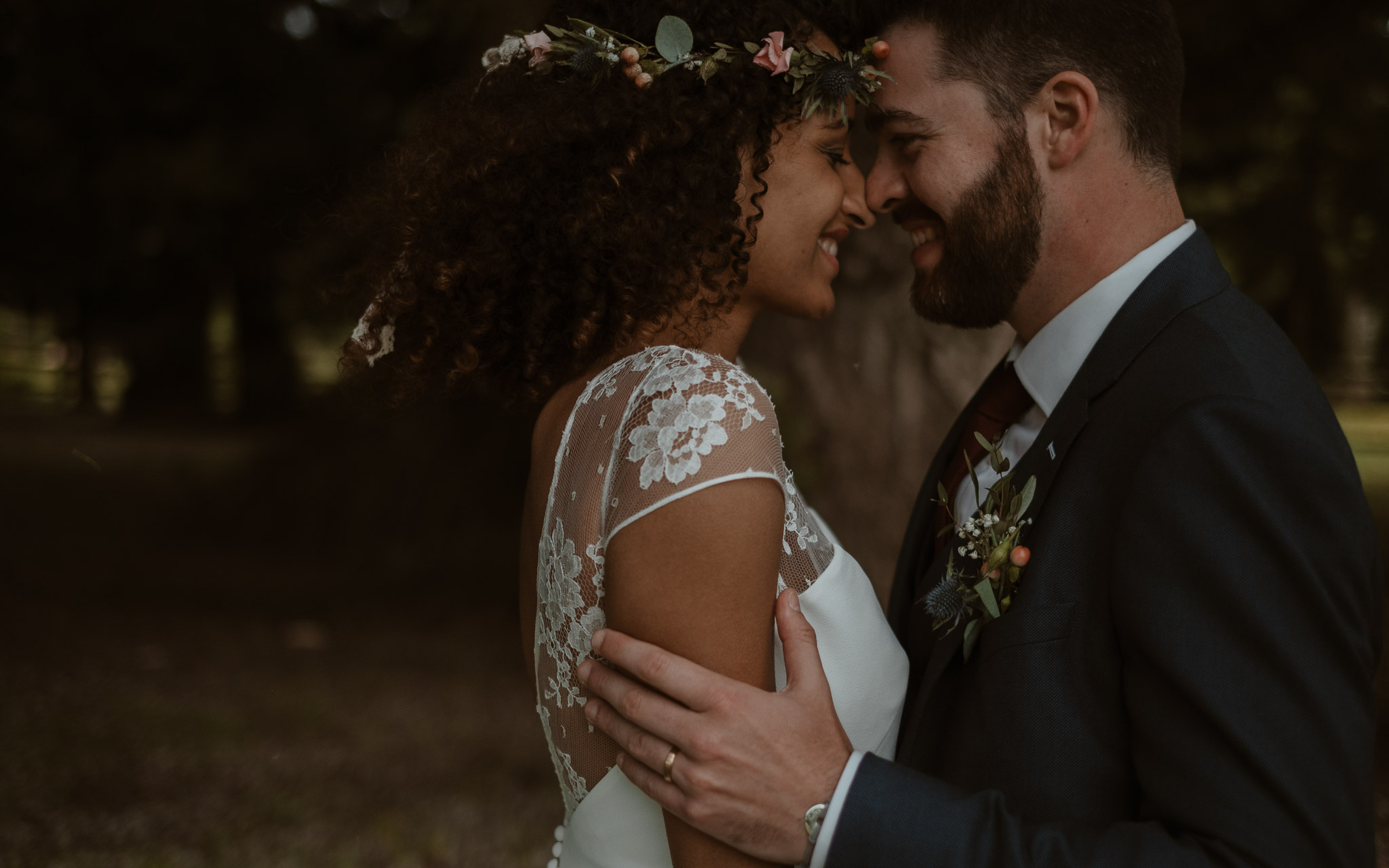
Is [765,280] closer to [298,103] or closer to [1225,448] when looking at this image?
[1225,448]

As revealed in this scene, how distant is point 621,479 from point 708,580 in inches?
8.8

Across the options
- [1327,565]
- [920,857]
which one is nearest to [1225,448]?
[1327,565]

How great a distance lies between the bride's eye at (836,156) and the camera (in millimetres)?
2342

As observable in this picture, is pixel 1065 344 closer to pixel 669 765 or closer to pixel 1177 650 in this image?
pixel 1177 650

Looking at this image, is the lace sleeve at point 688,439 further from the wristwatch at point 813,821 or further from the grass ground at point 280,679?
the grass ground at point 280,679

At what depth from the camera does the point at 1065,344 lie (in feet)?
7.50

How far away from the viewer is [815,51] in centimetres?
224

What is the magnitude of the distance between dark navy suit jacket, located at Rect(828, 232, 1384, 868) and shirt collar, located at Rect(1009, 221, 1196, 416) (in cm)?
24

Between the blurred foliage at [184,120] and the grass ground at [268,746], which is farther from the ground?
the blurred foliage at [184,120]

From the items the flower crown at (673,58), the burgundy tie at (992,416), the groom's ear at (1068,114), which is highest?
the flower crown at (673,58)

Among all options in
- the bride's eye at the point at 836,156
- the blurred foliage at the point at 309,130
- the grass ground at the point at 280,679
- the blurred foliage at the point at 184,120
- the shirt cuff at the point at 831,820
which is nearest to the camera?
the shirt cuff at the point at 831,820

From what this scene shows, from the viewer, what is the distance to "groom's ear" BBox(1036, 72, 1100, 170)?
226cm

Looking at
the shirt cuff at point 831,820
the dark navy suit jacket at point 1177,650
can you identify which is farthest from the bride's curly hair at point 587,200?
the shirt cuff at point 831,820

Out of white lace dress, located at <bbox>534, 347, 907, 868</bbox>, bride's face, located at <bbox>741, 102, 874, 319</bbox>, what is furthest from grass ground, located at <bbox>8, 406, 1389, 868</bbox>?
bride's face, located at <bbox>741, 102, 874, 319</bbox>
